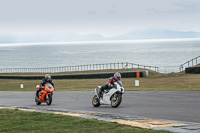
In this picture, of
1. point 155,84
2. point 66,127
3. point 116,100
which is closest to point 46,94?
point 116,100

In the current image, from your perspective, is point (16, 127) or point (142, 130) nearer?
point (142, 130)

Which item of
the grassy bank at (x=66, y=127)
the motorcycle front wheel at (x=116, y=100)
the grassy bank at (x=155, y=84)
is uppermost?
the grassy bank at (x=155, y=84)

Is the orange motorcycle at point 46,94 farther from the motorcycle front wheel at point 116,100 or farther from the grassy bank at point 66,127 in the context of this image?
Answer: the grassy bank at point 66,127

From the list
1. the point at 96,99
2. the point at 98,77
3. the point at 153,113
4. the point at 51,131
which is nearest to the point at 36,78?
the point at 98,77

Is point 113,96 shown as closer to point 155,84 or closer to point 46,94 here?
point 46,94

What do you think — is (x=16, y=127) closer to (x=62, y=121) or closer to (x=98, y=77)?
(x=62, y=121)

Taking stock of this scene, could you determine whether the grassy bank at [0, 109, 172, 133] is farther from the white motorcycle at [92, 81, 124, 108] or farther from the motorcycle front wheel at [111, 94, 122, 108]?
the motorcycle front wheel at [111, 94, 122, 108]

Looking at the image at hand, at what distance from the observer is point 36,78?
2020 inches

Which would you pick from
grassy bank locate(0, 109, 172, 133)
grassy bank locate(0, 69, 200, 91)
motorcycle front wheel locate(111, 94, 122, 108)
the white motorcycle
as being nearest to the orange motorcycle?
the white motorcycle

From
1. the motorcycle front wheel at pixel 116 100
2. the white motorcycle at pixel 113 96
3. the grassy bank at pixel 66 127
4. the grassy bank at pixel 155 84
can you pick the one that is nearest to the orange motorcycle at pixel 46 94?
the white motorcycle at pixel 113 96

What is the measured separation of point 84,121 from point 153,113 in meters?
3.24

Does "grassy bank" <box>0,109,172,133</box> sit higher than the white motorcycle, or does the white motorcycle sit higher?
the white motorcycle

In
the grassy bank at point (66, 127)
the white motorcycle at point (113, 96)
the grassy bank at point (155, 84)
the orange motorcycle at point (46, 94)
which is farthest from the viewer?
the grassy bank at point (155, 84)

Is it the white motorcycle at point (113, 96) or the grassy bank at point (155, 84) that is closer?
the white motorcycle at point (113, 96)
